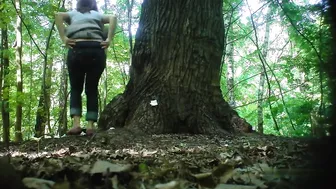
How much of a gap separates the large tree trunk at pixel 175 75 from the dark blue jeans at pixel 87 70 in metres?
0.22

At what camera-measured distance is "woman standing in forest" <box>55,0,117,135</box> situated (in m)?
4.40

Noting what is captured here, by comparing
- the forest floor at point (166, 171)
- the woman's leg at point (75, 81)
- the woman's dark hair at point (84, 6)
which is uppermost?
the woman's dark hair at point (84, 6)

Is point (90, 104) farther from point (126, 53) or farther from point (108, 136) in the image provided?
point (126, 53)

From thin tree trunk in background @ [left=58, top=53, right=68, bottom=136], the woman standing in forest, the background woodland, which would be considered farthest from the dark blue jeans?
thin tree trunk in background @ [left=58, top=53, right=68, bottom=136]

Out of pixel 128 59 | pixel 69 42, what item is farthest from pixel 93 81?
pixel 128 59

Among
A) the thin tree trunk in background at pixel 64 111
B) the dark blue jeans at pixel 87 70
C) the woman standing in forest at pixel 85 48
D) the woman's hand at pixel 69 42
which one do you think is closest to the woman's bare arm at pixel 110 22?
the woman standing in forest at pixel 85 48

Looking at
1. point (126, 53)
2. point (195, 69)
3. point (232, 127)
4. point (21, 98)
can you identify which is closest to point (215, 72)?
point (195, 69)

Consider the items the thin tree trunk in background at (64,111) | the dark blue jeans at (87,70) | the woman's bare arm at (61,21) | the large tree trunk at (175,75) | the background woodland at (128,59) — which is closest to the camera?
the large tree trunk at (175,75)

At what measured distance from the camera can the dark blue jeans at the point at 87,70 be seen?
14.4ft

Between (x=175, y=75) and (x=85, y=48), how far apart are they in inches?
40.2

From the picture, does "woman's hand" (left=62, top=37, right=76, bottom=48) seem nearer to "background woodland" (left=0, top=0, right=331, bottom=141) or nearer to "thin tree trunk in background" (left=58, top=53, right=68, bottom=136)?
"background woodland" (left=0, top=0, right=331, bottom=141)

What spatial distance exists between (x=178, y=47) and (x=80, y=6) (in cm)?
119

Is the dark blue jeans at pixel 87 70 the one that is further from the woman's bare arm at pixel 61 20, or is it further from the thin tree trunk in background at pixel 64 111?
the thin tree trunk in background at pixel 64 111

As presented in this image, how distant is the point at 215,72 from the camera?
181 inches
